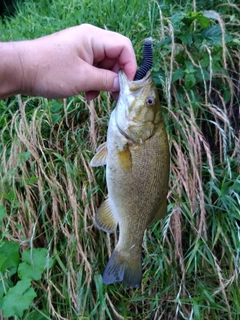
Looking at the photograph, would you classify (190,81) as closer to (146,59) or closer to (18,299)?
(146,59)

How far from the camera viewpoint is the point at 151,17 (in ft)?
9.66

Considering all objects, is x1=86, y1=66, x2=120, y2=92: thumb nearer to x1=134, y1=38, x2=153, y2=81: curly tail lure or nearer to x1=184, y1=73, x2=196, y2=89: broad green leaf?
x1=134, y1=38, x2=153, y2=81: curly tail lure

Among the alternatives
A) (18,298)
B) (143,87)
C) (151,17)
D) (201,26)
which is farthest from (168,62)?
(18,298)

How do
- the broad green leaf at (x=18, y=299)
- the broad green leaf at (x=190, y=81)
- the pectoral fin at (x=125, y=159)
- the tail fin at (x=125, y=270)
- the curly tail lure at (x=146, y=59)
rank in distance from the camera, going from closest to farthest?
1. the curly tail lure at (x=146, y=59)
2. the pectoral fin at (x=125, y=159)
3. the tail fin at (x=125, y=270)
4. the broad green leaf at (x=18, y=299)
5. the broad green leaf at (x=190, y=81)

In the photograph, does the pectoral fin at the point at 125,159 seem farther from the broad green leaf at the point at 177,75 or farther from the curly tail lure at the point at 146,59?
the broad green leaf at the point at 177,75

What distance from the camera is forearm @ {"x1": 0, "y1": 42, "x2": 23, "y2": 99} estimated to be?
6.12 ft

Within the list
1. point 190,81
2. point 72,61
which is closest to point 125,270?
point 72,61

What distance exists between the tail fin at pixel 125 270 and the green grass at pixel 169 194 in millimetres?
399

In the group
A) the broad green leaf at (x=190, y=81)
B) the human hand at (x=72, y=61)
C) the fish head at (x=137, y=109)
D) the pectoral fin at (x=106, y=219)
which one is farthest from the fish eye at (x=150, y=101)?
the broad green leaf at (x=190, y=81)

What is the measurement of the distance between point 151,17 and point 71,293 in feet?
6.15

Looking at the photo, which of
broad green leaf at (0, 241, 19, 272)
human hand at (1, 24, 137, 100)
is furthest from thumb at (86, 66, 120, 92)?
broad green leaf at (0, 241, 19, 272)

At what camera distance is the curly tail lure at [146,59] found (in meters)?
1.56

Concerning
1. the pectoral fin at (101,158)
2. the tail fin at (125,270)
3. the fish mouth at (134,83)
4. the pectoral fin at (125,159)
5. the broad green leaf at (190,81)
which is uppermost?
the fish mouth at (134,83)

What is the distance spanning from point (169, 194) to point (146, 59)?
948 mm
